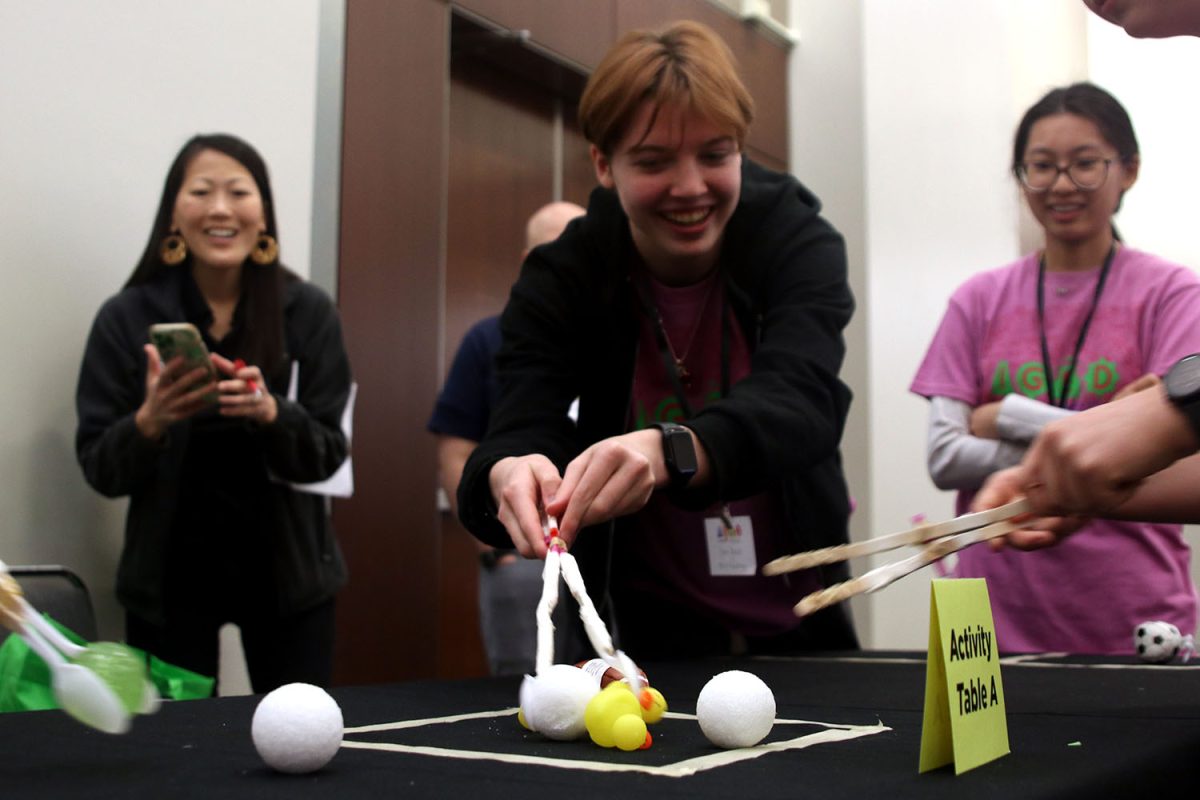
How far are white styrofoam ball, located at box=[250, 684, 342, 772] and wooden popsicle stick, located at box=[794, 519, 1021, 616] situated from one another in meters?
0.32

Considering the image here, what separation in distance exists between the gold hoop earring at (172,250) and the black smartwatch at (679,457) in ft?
4.10

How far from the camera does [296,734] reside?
0.70 m

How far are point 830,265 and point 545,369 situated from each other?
0.38m

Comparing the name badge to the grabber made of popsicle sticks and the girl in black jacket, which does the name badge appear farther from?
the grabber made of popsicle sticks

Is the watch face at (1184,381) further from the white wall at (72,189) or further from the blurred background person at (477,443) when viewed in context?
the white wall at (72,189)

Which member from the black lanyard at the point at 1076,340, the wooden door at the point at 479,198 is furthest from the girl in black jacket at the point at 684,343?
the wooden door at the point at 479,198

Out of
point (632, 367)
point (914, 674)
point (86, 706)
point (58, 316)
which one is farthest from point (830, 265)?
point (58, 316)

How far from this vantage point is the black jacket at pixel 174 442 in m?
1.94

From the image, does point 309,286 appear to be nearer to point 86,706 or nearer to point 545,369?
point 545,369

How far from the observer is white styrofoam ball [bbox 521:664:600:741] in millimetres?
825

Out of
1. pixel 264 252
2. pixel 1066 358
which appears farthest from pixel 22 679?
pixel 1066 358

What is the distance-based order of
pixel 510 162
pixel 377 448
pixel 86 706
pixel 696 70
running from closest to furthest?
pixel 86 706 → pixel 696 70 → pixel 377 448 → pixel 510 162

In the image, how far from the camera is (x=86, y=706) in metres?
0.72

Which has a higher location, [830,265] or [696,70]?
[696,70]
